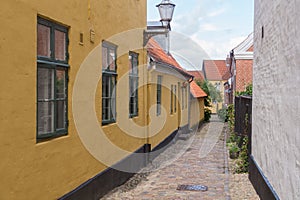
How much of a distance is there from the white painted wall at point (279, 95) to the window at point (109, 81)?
2.92 m

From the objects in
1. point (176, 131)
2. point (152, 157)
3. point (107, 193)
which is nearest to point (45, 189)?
point (107, 193)

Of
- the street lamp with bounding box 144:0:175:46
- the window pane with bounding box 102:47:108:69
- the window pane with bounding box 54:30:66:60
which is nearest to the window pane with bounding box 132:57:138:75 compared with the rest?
the street lamp with bounding box 144:0:175:46

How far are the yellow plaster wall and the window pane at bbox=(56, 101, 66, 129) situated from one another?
0.14 m

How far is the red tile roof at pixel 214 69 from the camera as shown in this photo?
61.7 m

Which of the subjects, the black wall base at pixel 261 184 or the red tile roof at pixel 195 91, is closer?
the black wall base at pixel 261 184

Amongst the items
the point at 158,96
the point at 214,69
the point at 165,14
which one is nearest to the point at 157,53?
the point at 158,96

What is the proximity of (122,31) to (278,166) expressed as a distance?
4456 mm

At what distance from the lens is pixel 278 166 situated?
4.92 meters

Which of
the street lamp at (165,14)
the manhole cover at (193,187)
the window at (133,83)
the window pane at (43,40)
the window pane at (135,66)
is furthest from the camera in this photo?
the street lamp at (165,14)

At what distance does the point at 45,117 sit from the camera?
462cm

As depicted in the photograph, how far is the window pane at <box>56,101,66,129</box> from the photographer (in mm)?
4936

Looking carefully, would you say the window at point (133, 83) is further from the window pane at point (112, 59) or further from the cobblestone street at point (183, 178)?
the cobblestone street at point (183, 178)

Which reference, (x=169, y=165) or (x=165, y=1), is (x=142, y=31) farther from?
(x=169, y=165)

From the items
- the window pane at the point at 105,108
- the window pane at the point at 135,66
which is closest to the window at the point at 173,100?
the window pane at the point at 135,66
